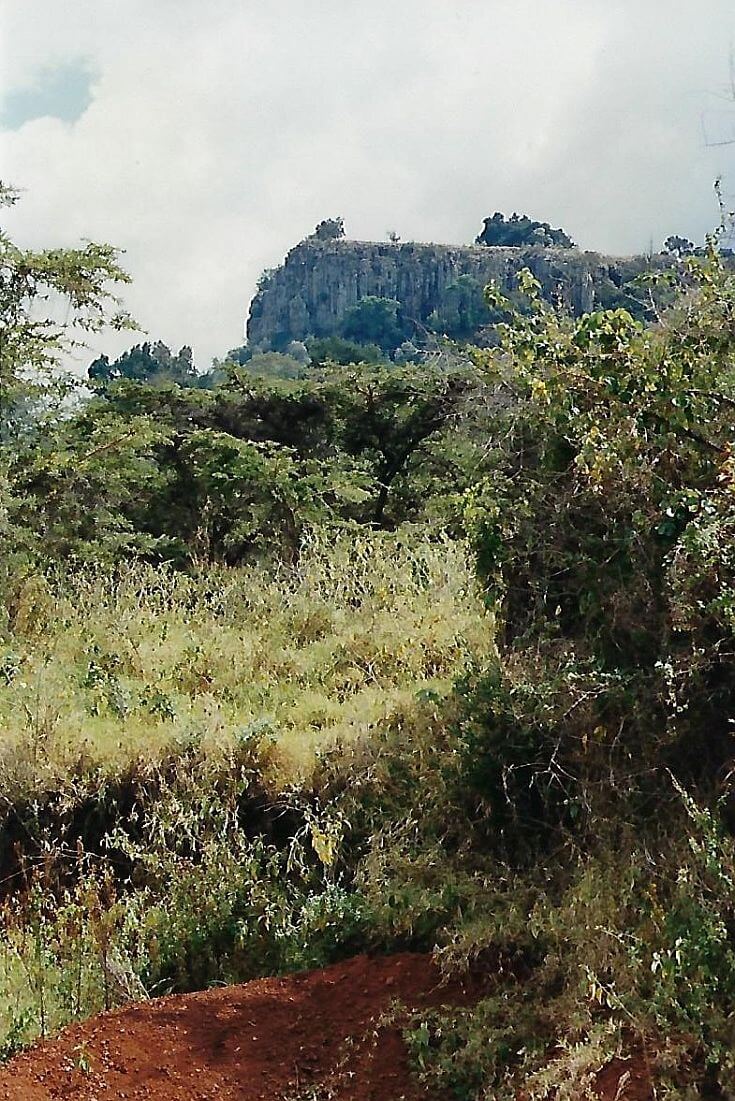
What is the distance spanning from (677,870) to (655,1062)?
0.67 m

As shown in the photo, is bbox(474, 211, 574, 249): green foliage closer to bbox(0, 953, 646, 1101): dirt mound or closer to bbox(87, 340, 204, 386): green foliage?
bbox(87, 340, 204, 386): green foliage

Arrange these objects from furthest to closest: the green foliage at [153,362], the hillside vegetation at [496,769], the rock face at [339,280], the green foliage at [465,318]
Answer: the rock face at [339,280]
the green foliage at [153,362]
the green foliage at [465,318]
the hillside vegetation at [496,769]

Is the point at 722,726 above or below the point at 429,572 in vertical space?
below

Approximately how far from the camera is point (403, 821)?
4.43 m

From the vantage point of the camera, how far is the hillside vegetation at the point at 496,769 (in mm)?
3311

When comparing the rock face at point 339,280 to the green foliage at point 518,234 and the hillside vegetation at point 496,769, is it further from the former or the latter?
the hillside vegetation at point 496,769

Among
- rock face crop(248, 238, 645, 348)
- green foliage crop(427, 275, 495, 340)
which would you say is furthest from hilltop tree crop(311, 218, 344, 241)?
green foliage crop(427, 275, 495, 340)

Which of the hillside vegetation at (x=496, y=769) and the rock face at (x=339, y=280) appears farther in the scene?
the rock face at (x=339, y=280)

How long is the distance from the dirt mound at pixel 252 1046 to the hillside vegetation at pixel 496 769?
14 cm

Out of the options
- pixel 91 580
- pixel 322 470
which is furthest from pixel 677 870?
pixel 322 470

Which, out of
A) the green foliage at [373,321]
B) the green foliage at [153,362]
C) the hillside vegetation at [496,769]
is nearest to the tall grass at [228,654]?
the hillside vegetation at [496,769]

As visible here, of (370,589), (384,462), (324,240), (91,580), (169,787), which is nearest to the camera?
(169,787)

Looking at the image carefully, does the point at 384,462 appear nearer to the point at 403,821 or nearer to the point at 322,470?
the point at 322,470

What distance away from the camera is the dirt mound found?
11.0 feet
